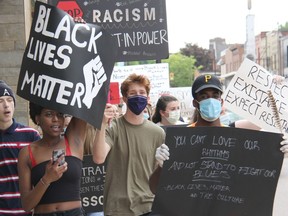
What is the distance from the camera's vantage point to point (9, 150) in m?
4.48

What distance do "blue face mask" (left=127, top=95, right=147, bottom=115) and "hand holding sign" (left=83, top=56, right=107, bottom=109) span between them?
2.39ft

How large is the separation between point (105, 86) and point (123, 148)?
0.80 meters

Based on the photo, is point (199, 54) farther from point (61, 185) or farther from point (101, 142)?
point (61, 185)

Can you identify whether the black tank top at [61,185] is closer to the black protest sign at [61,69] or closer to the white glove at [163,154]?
the black protest sign at [61,69]

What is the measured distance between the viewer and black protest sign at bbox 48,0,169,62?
24.1 feet

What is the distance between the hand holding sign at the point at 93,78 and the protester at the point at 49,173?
227 millimetres

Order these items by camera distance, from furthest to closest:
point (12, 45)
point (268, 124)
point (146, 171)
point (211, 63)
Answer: point (211, 63), point (12, 45), point (268, 124), point (146, 171)

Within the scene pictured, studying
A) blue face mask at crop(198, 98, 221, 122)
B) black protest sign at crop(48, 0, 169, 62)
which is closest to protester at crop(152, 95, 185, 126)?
black protest sign at crop(48, 0, 169, 62)

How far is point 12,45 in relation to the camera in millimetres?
8914

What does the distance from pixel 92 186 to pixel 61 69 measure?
79.0 inches

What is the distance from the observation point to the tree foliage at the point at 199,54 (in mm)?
99250

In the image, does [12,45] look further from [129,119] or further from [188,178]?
[188,178]

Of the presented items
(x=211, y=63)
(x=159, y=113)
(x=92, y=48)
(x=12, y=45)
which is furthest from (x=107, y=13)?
(x=211, y=63)

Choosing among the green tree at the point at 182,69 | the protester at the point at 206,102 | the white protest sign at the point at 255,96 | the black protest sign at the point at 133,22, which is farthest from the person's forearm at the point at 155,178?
the green tree at the point at 182,69
